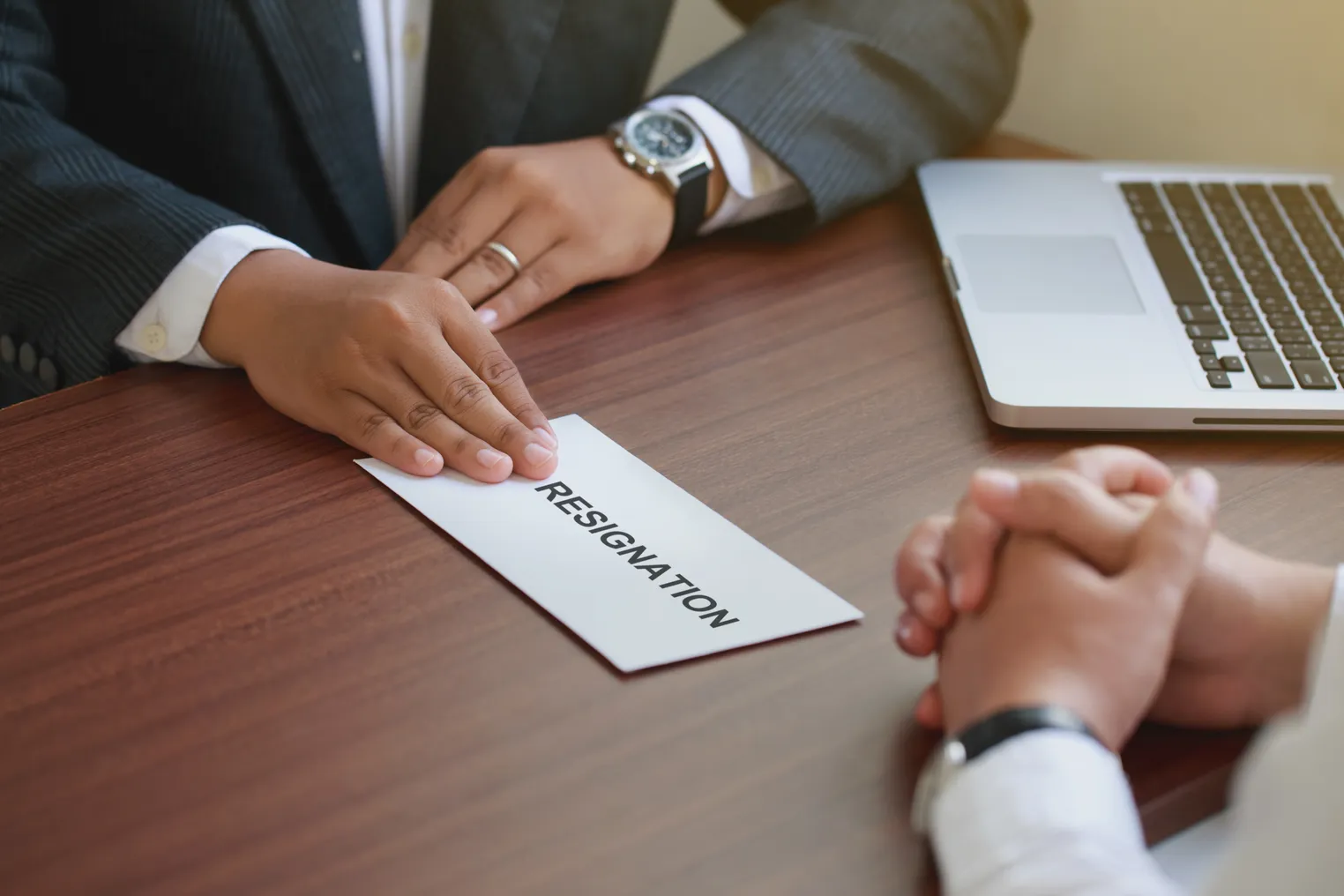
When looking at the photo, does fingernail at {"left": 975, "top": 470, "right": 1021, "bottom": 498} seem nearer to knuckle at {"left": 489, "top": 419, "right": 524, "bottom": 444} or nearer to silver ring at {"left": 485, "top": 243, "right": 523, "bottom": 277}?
knuckle at {"left": 489, "top": 419, "right": 524, "bottom": 444}

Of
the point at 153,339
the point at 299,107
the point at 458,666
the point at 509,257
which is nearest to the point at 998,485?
the point at 458,666

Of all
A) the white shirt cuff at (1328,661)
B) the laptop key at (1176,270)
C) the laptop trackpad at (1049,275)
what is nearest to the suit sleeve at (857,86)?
the laptop trackpad at (1049,275)

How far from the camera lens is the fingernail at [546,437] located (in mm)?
762

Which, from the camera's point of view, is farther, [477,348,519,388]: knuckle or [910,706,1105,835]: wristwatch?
[477,348,519,388]: knuckle

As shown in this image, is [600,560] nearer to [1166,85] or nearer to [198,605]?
[198,605]

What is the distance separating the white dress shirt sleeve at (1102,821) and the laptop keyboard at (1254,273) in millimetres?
343

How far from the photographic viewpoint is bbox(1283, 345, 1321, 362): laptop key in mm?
825

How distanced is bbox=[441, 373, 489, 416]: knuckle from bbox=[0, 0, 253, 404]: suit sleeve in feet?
0.79

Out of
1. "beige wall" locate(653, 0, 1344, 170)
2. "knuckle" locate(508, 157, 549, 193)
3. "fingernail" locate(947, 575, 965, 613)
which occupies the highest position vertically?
"knuckle" locate(508, 157, 549, 193)

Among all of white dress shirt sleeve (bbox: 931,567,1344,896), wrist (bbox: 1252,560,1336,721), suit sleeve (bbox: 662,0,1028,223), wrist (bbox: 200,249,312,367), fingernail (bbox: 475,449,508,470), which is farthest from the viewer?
suit sleeve (bbox: 662,0,1028,223)

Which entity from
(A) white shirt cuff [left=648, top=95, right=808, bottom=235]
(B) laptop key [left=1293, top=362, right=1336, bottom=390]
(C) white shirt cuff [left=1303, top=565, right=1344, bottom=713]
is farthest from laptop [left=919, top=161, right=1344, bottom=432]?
(C) white shirt cuff [left=1303, top=565, right=1344, bottom=713]

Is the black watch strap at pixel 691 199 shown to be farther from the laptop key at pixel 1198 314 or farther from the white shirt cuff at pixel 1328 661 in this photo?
the white shirt cuff at pixel 1328 661

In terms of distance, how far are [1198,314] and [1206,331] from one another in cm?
3

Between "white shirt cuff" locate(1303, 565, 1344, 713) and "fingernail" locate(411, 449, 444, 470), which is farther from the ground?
"white shirt cuff" locate(1303, 565, 1344, 713)
